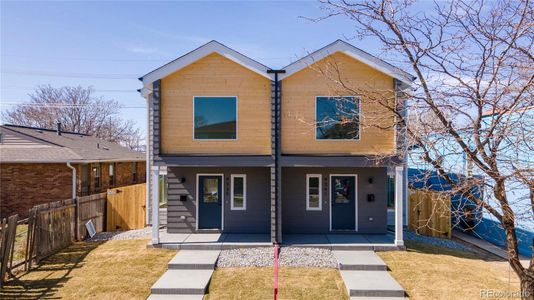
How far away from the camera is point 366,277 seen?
Answer: 7715mm

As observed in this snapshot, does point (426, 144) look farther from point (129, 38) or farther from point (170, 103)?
point (129, 38)

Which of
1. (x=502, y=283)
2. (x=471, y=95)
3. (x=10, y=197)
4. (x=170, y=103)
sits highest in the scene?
(x=170, y=103)

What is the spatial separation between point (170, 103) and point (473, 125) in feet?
26.2

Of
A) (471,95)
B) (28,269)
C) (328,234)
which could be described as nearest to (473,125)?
(471,95)

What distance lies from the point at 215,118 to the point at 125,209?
556cm

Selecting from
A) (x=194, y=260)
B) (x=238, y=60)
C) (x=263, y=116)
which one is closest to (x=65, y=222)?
(x=194, y=260)

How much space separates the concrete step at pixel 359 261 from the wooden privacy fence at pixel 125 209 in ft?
25.2

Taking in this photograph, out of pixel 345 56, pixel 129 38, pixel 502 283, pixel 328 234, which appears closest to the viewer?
pixel 502 283

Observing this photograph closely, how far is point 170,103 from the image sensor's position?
10.1m

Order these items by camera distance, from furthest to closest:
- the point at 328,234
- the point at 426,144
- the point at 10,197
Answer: the point at 10,197 < the point at 328,234 < the point at 426,144

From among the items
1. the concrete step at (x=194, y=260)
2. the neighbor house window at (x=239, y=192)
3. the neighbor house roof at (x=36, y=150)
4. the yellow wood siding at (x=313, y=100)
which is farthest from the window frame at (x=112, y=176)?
the yellow wood siding at (x=313, y=100)

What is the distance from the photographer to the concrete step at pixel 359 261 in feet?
27.1

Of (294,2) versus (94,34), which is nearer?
(294,2)

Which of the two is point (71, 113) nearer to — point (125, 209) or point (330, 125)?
point (125, 209)
